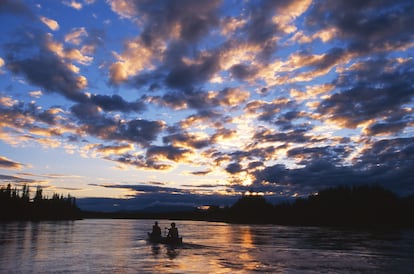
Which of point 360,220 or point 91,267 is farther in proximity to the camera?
point 360,220

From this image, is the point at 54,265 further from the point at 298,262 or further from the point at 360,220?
the point at 360,220

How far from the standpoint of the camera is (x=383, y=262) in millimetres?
42750

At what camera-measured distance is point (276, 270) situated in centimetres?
3597

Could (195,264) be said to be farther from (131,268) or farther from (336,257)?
(336,257)

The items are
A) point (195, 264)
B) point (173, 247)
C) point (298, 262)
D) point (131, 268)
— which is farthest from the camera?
point (173, 247)

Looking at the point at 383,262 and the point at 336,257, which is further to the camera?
the point at 336,257

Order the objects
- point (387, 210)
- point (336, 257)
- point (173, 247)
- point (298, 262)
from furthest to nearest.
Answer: point (387, 210)
point (173, 247)
point (336, 257)
point (298, 262)

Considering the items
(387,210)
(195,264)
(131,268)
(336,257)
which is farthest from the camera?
(387,210)

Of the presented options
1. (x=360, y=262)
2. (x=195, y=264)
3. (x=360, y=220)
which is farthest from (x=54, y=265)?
(x=360, y=220)

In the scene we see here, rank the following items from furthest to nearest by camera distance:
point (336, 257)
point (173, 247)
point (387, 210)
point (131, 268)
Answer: point (387, 210) < point (173, 247) < point (336, 257) < point (131, 268)

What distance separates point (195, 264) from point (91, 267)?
31.9ft

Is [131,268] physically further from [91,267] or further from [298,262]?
[298,262]

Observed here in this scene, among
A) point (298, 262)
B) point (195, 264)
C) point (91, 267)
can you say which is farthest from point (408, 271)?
point (91, 267)

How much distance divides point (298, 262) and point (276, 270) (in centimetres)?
702
